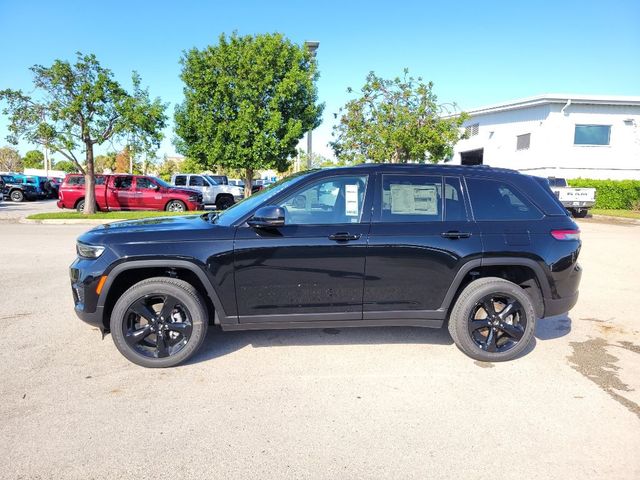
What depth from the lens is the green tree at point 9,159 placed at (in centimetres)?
8056

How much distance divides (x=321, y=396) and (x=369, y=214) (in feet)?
5.27

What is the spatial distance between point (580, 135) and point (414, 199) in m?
24.6

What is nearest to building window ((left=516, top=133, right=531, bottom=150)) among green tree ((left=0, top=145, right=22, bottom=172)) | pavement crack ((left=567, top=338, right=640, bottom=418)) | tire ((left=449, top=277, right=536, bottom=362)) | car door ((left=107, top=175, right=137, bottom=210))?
car door ((left=107, top=175, right=137, bottom=210))

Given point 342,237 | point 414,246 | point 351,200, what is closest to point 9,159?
point 351,200

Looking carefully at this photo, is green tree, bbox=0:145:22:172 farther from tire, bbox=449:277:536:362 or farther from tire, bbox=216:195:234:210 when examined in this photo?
tire, bbox=449:277:536:362

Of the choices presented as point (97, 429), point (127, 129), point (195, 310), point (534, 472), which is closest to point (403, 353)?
point (534, 472)

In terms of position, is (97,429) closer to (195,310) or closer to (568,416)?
(195,310)

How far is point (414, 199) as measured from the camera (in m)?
3.94

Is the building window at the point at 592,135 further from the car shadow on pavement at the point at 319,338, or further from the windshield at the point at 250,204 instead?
the windshield at the point at 250,204

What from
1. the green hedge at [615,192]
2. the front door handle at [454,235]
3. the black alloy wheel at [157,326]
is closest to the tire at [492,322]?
the front door handle at [454,235]

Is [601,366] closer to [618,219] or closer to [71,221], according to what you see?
A: [71,221]

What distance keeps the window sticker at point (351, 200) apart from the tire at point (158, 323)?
1540 millimetres

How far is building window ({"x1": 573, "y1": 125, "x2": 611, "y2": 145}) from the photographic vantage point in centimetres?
2361

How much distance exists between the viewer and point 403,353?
4.08 metres
